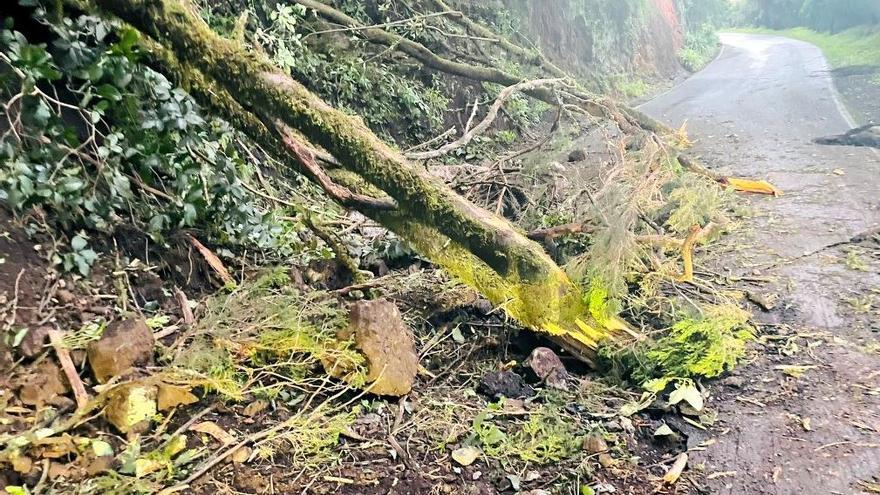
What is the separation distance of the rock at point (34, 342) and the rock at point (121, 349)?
0.60 ft

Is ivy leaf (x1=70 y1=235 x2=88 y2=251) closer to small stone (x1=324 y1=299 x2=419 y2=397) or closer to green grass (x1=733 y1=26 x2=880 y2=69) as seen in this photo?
small stone (x1=324 y1=299 x2=419 y2=397)

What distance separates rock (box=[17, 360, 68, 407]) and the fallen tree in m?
1.65

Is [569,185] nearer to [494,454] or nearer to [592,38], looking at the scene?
[494,454]

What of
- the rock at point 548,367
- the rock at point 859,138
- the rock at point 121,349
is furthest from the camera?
the rock at point 859,138

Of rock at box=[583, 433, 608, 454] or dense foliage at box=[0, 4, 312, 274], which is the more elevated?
dense foliage at box=[0, 4, 312, 274]

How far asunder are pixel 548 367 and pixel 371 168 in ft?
5.23

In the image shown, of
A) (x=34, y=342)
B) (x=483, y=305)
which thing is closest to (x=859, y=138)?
(x=483, y=305)

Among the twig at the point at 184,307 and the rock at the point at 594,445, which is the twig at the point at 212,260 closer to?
the twig at the point at 184,307

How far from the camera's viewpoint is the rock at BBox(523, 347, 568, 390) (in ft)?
11.2

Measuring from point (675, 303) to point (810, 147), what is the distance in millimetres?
6198

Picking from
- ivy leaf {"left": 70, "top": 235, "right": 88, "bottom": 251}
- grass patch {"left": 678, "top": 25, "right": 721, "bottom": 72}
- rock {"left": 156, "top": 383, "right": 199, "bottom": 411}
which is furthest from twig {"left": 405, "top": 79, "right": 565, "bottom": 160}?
grass patch {"left": 678, "top": 25, "right": 721, "bottom": 72}

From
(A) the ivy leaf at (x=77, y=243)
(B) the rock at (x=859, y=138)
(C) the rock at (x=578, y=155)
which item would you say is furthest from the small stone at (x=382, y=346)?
(B) the rock at (x=859, y=138)

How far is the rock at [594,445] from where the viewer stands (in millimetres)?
2910

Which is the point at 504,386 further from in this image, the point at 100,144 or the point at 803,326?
the point at 100,144
